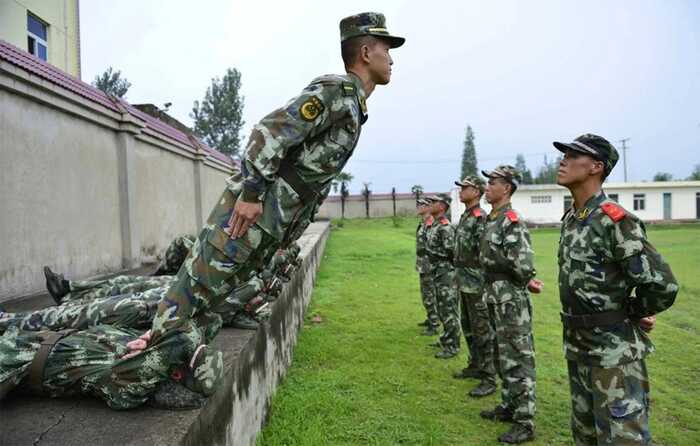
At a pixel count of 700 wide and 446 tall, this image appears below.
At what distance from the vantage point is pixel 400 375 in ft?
15.0

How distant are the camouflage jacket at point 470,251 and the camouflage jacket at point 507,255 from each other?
53 cm

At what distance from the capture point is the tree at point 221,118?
142 feet

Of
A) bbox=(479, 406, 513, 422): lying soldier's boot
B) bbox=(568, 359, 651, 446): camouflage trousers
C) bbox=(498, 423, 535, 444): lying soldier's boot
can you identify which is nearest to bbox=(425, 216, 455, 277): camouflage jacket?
bbox=(479, 406, 513, 422): lying soldier's boot

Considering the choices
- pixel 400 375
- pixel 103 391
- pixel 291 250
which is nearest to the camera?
pixel 103 391

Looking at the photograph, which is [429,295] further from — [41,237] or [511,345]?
[41,237]

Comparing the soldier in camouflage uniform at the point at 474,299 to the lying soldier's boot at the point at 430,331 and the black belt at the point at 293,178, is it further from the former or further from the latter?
the black belt at the point at 293,178

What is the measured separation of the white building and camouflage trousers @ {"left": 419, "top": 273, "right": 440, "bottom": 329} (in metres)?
27.7

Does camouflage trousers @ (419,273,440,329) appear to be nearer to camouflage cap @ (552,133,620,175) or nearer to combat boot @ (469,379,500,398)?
combat boot @ (469,379,500,398)

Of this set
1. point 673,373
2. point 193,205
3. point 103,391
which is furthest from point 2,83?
point 673,373

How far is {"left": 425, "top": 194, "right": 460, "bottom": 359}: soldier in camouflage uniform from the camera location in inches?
211

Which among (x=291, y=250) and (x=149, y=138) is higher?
(x=149, y=138)

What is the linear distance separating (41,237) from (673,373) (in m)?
6.73

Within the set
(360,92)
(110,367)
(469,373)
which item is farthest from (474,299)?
(110,367)

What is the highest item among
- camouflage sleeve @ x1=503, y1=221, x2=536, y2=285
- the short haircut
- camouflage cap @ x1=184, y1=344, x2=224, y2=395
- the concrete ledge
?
the short haircut
